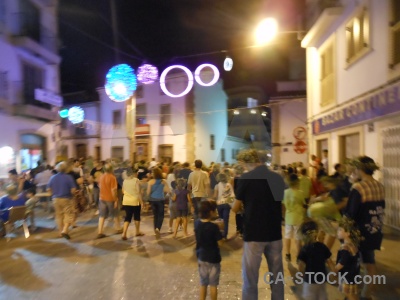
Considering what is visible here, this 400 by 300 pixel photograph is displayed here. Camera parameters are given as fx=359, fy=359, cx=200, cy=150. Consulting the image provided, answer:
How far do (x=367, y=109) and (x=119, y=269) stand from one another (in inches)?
281

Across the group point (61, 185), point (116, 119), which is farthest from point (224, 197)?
point (116, 119)

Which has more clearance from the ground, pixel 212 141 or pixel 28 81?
pixel 28 81

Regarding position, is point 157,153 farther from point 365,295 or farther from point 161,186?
point 365,295

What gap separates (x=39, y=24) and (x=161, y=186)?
13828 mm

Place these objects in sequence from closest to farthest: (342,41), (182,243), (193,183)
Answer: (182,243), (193,183), (342,41)

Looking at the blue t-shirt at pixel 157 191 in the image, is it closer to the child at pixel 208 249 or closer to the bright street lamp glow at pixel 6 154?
the child at pixel 208 249

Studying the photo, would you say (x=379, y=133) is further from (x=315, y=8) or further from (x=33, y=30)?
(x=33, y=30)

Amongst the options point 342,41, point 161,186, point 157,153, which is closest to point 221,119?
point 157,153

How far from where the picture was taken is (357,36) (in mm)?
9773

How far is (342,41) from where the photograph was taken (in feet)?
35.9

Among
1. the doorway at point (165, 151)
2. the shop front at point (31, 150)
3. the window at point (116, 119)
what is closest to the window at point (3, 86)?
the shop front at point (31, 150)

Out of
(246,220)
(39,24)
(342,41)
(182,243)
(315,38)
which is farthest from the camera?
(39,24)

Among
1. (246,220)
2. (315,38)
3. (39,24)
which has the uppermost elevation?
(39,24)

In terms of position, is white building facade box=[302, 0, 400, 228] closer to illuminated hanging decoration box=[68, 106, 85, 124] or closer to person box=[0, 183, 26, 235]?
person box=[0, 183, 26, 235]
